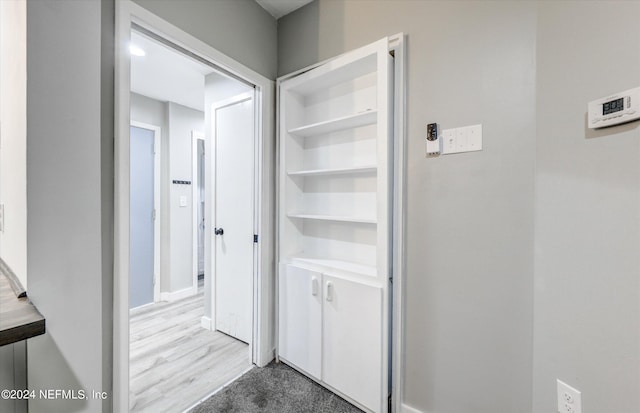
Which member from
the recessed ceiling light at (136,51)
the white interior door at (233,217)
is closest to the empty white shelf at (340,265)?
the white interior door at (233,217)

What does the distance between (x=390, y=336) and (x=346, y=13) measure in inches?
83.1

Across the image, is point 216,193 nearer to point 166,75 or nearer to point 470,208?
point 166,75

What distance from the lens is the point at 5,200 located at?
111cm

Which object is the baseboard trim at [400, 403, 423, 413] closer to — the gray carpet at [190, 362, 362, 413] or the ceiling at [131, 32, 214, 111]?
the gray carpet at [190, 362, 362, 413]

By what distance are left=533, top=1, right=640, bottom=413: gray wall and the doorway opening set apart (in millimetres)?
1755

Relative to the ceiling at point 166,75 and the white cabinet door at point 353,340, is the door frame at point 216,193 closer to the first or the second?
the ceiling at point 166,75

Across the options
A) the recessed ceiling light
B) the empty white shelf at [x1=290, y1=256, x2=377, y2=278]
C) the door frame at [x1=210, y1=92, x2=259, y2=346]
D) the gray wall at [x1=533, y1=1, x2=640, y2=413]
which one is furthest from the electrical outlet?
the recessed ceiling light

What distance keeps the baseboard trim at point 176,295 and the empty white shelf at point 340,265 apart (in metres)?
2.33

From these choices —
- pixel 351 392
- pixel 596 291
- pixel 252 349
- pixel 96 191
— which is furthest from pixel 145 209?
pixel 596 291

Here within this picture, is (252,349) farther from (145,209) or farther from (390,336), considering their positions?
(145,209)

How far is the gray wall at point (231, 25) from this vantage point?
1.50 metres

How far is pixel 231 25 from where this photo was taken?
1794 mm

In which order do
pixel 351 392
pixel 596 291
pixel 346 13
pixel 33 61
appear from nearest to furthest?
pixel 33 61 → pixel 596 291 → pixel 351 392 → pixel 346 13

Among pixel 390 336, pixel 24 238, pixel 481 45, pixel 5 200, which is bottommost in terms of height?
pixel 390 336
